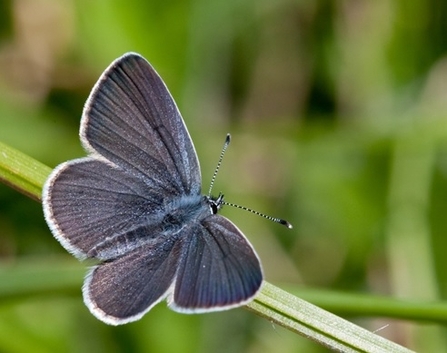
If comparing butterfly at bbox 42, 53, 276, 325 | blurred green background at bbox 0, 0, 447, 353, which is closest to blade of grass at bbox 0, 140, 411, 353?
butterfly at bbox 42, 53, 276, 325

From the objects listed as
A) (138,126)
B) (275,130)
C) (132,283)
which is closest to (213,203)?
(138,126)

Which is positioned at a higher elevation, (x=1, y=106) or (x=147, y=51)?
(x=147, y=51)

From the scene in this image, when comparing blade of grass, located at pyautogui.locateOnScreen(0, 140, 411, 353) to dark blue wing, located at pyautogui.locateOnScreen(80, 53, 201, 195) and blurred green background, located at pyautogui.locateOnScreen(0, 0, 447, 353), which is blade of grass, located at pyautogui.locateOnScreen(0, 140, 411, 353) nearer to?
dark blue wing, located at pyautogui.locateOnScreen(80, 53, 201, 195)

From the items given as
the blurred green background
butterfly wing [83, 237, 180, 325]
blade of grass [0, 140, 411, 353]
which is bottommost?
the blurred green background

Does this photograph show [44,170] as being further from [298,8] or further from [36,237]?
[298,8]

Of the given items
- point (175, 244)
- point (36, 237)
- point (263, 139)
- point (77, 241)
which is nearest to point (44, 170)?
point (77, 241)

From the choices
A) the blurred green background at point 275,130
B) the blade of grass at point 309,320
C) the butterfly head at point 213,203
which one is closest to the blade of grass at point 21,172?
the blade of grass at point 309,320
